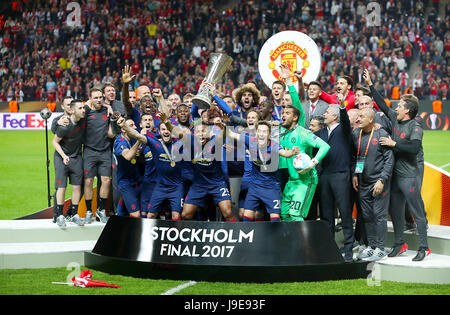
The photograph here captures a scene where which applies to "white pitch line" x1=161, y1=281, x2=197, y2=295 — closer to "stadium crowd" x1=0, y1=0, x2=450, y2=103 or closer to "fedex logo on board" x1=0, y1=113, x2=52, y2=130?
"stadium crowd" x1=0, y1=0, x2=450, y2=103

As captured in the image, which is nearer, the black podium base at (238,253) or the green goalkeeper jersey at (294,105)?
the black podium base at (238,253)

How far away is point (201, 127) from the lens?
333 inches

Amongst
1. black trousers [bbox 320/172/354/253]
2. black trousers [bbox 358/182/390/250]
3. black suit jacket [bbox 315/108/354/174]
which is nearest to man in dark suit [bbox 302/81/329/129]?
black suit jacket [bbox 315/108/354/174]

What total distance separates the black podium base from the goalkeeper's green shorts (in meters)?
0.28

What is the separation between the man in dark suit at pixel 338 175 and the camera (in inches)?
325

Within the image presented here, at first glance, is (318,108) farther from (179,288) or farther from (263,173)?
(179,288)

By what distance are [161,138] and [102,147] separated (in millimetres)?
1779

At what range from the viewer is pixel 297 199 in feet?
26.8

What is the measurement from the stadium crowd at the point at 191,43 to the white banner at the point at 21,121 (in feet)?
3.75

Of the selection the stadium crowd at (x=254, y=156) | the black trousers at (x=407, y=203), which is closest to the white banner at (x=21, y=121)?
the stadium crowd at (x=254, y=156)

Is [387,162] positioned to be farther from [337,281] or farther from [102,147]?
[102,147]

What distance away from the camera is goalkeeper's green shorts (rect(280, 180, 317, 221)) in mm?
8148

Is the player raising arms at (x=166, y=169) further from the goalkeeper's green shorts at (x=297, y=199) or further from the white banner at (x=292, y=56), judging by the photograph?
the white banner at (x=292, y=56)
